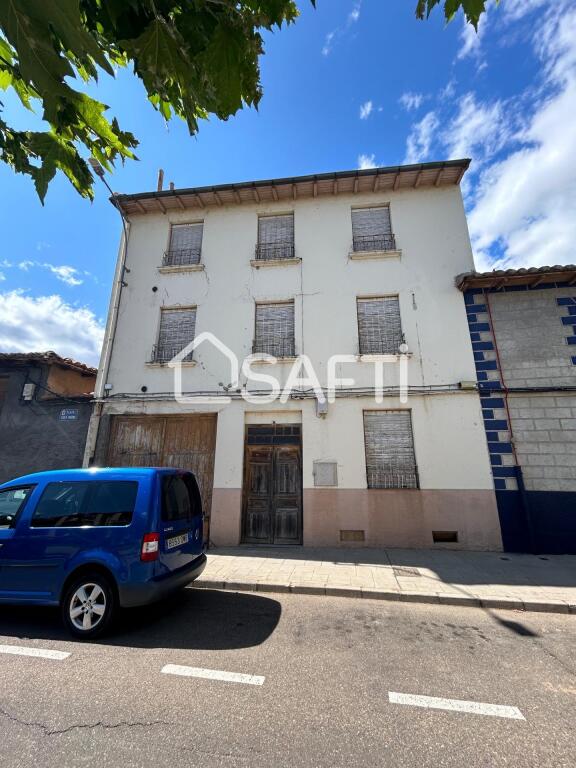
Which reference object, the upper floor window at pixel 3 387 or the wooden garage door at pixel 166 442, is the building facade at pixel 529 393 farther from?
the upper floor window at pixel 3 387

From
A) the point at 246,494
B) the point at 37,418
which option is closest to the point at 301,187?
the point at 246,494

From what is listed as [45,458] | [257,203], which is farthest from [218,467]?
[257,203]

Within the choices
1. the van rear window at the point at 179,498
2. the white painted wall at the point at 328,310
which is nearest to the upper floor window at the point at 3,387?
the white painted wall at the point at 328,310

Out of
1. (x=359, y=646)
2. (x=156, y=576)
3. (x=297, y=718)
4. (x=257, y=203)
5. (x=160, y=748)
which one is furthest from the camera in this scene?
(x=257, y=203)

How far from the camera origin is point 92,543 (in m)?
3.99

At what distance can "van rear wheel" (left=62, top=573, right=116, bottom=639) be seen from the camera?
147 inches

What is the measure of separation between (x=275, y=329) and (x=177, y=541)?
20.4ft

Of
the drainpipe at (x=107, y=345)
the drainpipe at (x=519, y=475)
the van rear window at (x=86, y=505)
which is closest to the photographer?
the van rear window at (x=86, y=505)

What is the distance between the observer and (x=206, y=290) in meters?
9.91

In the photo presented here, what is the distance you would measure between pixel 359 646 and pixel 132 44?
4.88 meters

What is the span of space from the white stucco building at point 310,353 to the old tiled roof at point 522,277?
21.2 inches

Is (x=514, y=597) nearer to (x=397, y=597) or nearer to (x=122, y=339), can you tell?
(x=397, y=597)

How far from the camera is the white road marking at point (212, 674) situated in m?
2.91

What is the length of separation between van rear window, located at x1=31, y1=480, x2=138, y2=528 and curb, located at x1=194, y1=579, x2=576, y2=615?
7.36 feet
